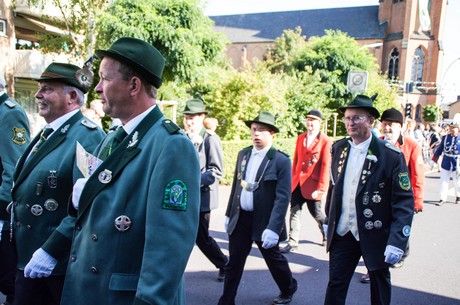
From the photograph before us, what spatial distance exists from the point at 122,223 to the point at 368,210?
2594 millimetres

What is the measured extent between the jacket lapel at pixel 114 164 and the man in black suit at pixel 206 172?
3233mm

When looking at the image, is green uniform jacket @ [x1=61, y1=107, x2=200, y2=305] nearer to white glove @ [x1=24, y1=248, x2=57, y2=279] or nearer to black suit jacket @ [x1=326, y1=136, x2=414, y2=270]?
white glove @ [x1=24, y1=248, x2=57, y2=279]

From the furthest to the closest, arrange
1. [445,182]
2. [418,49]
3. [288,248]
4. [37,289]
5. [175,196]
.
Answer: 1. [418,49]
2. [445,182]
3. [288,248]
4. [37,289]
5. [175,196]

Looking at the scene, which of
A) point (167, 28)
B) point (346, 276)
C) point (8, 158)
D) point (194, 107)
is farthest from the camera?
point (167, 28)

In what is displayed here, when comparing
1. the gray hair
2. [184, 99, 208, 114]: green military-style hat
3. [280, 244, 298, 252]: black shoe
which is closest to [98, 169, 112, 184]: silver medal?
the gray hair

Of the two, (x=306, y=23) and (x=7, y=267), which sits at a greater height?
(x=306, y=23)

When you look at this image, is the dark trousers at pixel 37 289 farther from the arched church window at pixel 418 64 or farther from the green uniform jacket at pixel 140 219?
the arched church window at pixel 418 64

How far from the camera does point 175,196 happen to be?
1883mm

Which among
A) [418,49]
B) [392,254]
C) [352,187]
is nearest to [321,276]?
[352,187]

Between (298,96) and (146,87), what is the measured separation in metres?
18.7

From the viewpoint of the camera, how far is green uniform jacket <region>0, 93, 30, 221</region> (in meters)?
3.46

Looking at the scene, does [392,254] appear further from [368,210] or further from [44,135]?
[44,135]

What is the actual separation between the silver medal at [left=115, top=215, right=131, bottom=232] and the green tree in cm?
1261

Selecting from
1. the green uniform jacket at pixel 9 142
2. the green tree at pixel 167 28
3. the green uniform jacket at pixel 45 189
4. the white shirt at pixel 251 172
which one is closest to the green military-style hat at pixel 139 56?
the green uniform jacket at pixel 45 189
